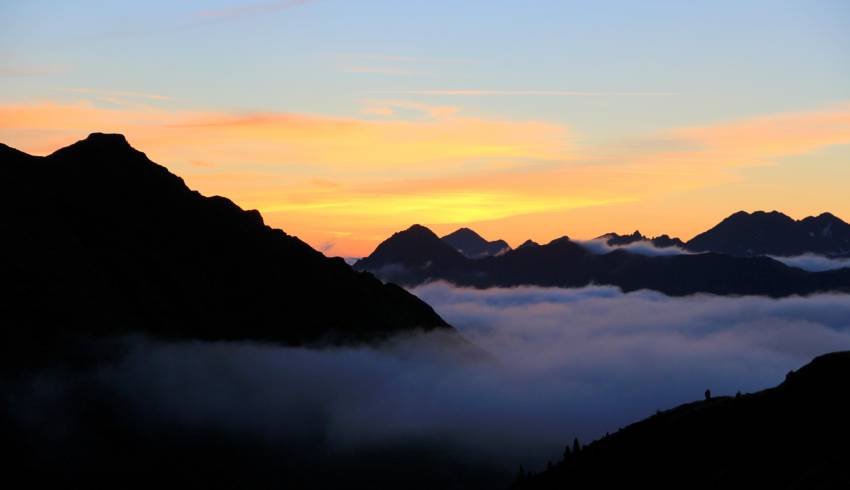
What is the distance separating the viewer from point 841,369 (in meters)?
193

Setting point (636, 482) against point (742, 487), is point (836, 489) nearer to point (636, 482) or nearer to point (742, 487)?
point (742, 487)

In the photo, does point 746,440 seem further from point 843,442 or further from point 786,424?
point 843,442

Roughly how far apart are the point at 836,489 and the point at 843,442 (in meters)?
27.5

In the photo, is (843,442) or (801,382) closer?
(843,442)

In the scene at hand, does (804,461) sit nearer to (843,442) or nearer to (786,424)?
(843,442)

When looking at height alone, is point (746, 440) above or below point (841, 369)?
below

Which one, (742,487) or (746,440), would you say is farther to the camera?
(746,440)

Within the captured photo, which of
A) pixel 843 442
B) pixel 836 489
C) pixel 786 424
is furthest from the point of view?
pixel 786 424

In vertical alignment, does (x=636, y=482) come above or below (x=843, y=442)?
below

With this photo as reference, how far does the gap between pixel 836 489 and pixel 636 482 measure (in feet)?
201

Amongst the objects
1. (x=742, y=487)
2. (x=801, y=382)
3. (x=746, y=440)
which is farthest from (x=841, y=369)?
(x=742, y=487)

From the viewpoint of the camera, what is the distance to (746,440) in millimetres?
190250

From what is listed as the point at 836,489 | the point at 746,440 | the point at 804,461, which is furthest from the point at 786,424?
the point at 836,489

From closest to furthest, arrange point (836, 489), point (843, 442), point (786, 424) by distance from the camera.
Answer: point (836, 489)
point (843, 442)
point (786, 424)
